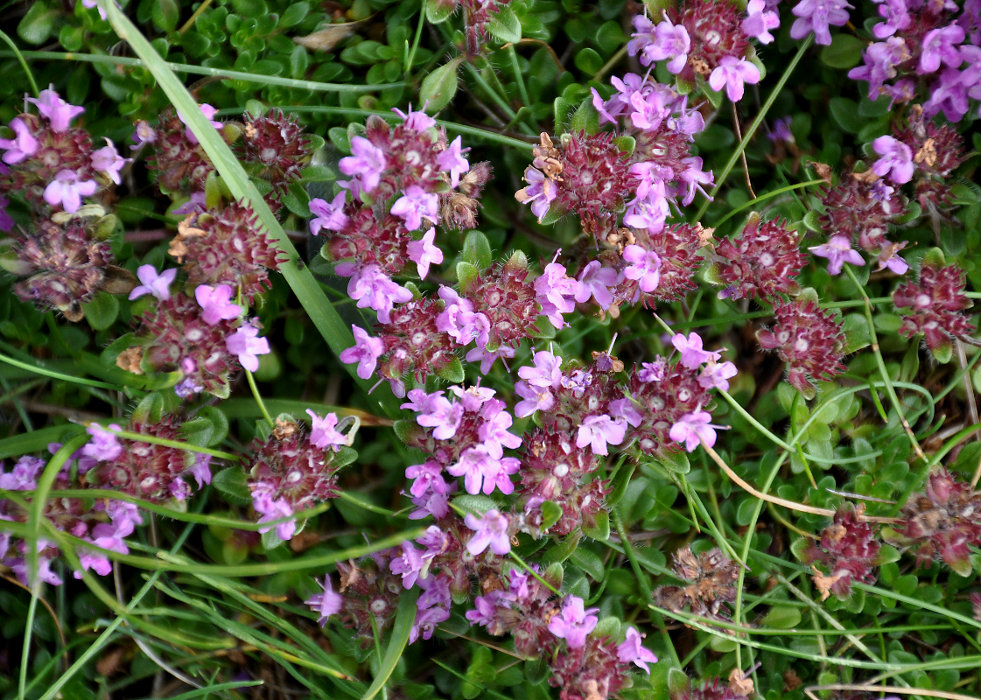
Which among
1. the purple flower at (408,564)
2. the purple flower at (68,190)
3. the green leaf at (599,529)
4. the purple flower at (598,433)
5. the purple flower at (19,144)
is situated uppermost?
the purple flower at (19,144)

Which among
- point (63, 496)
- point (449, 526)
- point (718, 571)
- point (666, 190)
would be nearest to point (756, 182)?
point (666, 190)

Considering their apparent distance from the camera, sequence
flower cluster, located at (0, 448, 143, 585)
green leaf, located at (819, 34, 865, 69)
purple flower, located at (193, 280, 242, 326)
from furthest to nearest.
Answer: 1. green leaf, located at (819, 34, 865, 69)
2. flower cluster, located at (0, 448, 143, 585)
3. purple flower, located at (193, 280, 242, 326)

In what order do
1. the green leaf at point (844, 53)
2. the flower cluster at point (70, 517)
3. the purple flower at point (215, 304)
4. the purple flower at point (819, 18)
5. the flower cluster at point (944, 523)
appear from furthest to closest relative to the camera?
1. the green leaf at point (844, 53)
2. the purple flower at point (819, 18)
3. the flower cluster at point (944, 523)
4. the flower cluster at point (70, 517)
5. the purple flower at point (215, 304)

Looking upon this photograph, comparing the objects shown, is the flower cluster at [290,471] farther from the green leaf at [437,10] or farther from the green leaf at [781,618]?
the green leaf at [781,618]

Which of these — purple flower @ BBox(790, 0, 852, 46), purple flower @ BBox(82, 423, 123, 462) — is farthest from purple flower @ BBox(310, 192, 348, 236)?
purple flower @ BBox(790, 0, 852, 46)

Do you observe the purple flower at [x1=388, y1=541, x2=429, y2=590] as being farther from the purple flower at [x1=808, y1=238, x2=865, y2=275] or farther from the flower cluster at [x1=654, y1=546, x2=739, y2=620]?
the purple flower at [x1=808, y1=238, x2=865, y2=275]

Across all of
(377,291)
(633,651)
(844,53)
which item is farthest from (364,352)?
(844,53)

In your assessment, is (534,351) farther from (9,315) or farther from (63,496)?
(9,315)

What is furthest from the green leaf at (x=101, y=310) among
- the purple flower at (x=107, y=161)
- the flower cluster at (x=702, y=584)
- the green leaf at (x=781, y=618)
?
the green leaf at (x=781, y=618)
